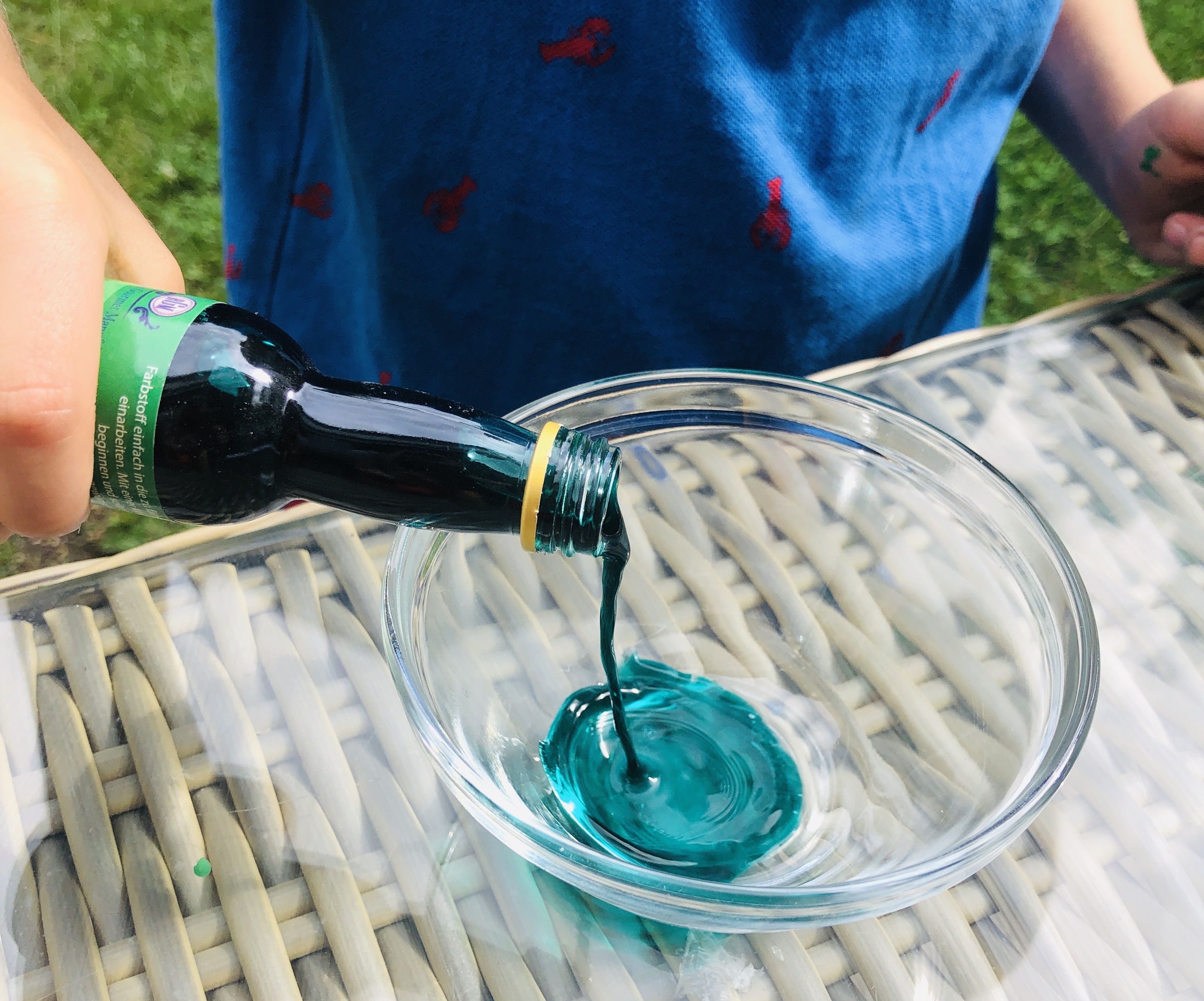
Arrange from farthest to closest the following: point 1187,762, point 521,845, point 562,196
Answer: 1. point 562,196
2. point 1187,762
3. point 521,845

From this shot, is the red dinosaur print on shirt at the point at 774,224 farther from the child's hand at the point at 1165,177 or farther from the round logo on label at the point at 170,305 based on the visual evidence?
the round logo on label at the point at 170,305

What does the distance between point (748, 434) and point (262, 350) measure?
0.28m

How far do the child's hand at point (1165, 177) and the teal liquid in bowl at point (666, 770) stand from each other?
491 mm

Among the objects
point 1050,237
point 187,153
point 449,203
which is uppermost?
point 449,203

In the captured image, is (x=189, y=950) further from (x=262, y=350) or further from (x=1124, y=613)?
(x=1124, y=613)

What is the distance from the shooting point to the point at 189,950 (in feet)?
1.33

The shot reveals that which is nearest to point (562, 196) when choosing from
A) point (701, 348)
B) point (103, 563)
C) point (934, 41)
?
→ point (701, 348)

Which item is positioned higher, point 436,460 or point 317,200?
point 436,460

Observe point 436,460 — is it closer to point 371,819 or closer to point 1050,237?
point 371,819

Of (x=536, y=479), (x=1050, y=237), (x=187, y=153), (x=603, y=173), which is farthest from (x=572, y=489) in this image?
(x=1050, y=237)

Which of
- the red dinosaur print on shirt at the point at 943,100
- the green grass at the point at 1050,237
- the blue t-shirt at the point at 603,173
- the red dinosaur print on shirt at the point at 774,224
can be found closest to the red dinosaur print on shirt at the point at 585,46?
the blue t-shirt at the point at 603,173

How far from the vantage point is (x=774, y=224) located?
2.47ft

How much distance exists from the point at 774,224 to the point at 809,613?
1.06 ft

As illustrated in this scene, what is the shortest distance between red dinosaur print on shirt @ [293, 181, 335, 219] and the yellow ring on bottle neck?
1.57 feet
